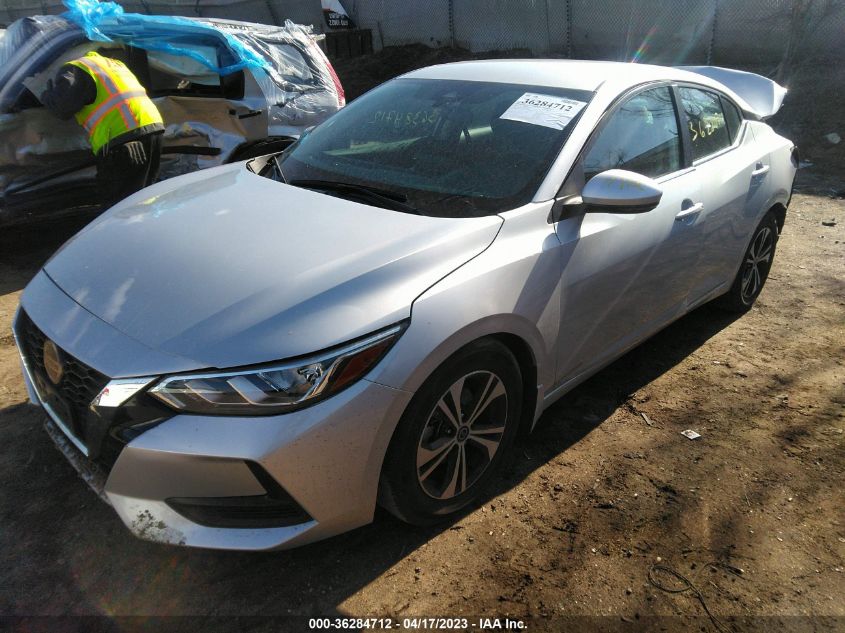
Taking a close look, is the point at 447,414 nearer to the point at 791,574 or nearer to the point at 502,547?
the point at 502,547

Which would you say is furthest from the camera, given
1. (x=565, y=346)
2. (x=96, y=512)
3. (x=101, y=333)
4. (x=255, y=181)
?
(x=255, y=181)

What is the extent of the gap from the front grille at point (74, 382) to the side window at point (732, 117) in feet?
12.0

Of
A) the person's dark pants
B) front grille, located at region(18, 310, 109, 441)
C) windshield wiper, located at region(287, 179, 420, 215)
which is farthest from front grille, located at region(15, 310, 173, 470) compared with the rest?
the person's dark pants

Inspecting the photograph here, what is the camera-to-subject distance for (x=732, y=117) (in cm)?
407

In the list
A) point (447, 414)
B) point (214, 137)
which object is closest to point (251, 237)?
point (447, 414)

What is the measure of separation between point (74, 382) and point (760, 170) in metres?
3.82

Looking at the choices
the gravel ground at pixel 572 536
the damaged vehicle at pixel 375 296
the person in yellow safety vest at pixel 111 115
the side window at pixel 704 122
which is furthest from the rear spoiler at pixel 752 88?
the person in yellow safety vest at pixel 111 115

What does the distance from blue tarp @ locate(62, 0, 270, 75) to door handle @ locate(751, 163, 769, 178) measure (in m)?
4.27

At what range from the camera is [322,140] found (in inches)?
137

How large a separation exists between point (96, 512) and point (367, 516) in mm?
1163

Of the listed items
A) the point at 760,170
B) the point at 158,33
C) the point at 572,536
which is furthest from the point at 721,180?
the point at 158,33

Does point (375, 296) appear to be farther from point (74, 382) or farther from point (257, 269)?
point (74, 382)

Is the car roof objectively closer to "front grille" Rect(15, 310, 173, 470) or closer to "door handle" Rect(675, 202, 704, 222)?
"door handle" Rect(675, 202, 704, 222)

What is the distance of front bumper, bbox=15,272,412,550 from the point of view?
196 cm
